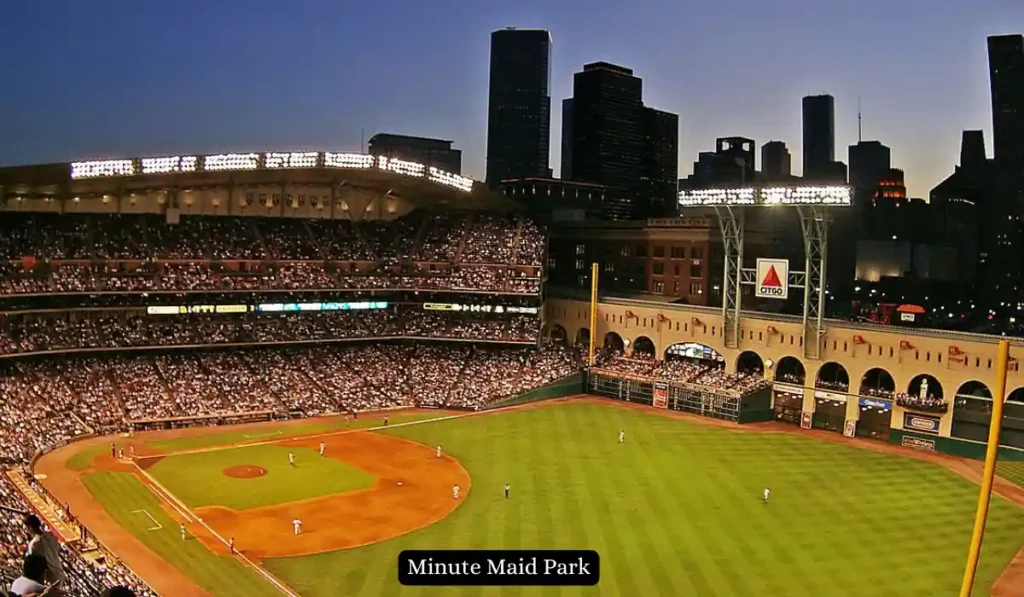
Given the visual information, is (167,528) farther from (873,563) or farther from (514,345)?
(514,345)

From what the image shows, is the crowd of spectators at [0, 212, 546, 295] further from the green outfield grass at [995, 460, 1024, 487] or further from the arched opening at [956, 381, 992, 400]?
the green outfield grass at [995, 460, 1024, 487]

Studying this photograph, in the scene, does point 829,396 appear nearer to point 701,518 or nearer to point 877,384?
point 877,384

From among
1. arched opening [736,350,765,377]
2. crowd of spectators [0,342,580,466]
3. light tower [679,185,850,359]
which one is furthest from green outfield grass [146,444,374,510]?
arched opening [736,350,765,377]

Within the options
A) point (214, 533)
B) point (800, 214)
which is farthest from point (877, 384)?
point (214, 533)

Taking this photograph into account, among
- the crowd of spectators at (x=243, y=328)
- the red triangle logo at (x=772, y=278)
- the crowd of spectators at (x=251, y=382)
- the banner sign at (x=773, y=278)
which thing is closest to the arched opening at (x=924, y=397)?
the banner sign at (x=773, y=278)

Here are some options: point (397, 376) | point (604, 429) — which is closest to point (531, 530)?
point (604, 429)

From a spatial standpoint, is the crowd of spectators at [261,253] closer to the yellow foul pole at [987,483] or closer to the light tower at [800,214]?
the light tower at [800,214]

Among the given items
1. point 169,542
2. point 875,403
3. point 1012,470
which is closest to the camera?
point 169,542
